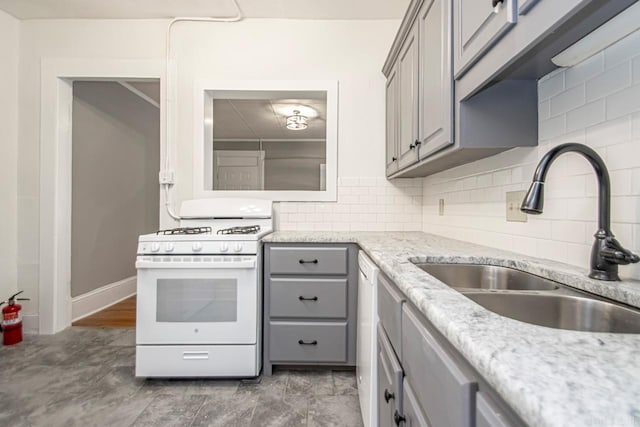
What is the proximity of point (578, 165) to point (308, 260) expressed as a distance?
4.43 feet

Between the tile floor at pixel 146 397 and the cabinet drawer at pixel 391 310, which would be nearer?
the cabinet drawer at pixel 391 310

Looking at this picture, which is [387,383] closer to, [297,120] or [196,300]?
[196,300]

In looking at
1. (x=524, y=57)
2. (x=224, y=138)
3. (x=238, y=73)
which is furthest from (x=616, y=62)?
(x=224, y=138)

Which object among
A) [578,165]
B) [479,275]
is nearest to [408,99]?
[578,165]

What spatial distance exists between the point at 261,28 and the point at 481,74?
2064 millimetres

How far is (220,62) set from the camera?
2441 mm

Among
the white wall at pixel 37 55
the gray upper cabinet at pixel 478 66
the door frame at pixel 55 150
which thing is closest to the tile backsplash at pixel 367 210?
the gray upper cabinet at pixel 478 66

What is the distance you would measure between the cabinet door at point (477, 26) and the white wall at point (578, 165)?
33 cm

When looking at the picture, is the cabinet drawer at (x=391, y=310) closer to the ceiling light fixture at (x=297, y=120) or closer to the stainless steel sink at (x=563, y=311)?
the stainless steel sink at (x=563, y=311)

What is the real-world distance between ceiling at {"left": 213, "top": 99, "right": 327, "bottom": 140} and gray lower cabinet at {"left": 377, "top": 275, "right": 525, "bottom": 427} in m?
3.01

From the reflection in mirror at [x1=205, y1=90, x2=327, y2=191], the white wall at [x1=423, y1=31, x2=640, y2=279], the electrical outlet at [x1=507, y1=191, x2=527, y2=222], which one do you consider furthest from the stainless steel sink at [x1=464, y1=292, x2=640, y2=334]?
the reflection in mirror at [x1=205, y1=90, x2=327, y2=191]

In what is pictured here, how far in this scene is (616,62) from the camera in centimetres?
85

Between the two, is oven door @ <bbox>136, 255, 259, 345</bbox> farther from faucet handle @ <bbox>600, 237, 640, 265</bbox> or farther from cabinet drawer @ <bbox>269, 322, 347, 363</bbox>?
faucet handle @ <bbox>600, 237, 640, 265</bbox>

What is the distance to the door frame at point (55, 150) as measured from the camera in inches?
94.4
